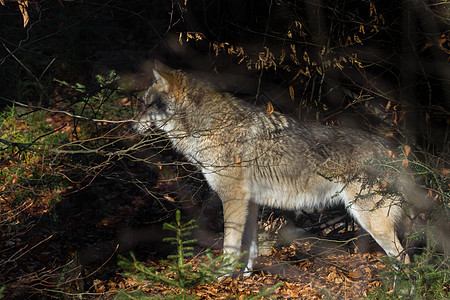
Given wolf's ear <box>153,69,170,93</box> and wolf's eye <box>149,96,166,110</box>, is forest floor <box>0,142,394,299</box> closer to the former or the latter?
wolf's eye <box>149,96,166,110</box>

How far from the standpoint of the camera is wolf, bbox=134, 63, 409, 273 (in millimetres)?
Result: 5281

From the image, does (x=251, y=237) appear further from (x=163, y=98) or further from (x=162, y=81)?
(x=162, y=81)

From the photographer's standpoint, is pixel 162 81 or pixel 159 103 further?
pixel 159 103

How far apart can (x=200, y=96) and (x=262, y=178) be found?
140cm

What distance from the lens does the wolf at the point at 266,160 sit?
528cm

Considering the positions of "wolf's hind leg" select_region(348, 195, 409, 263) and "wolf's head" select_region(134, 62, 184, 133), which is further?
"wolf's head" select_region(134, 62, 184, 133)

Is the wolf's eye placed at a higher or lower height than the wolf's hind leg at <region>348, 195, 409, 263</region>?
higher

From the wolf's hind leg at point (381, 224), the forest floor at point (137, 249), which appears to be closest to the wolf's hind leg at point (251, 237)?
the forest floor at point (137, 249)

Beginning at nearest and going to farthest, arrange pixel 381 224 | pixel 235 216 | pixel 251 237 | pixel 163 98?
1. pixel 381 224
2. pixel 235 216
3. pixel 251 237
4. pixel 163 98

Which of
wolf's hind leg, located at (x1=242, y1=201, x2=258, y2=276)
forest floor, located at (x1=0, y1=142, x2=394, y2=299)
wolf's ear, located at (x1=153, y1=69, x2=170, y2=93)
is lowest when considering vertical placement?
forest floor, located at (x1=0, y1=142, x2=394, y2=299)

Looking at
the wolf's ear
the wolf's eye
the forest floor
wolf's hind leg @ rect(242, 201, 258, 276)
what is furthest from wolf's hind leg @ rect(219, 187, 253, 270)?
the wolf's ear

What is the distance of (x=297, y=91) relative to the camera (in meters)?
7.02

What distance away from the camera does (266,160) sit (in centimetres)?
570

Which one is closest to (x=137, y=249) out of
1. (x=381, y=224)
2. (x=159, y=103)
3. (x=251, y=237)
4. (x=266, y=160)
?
(x=251, y=237)
